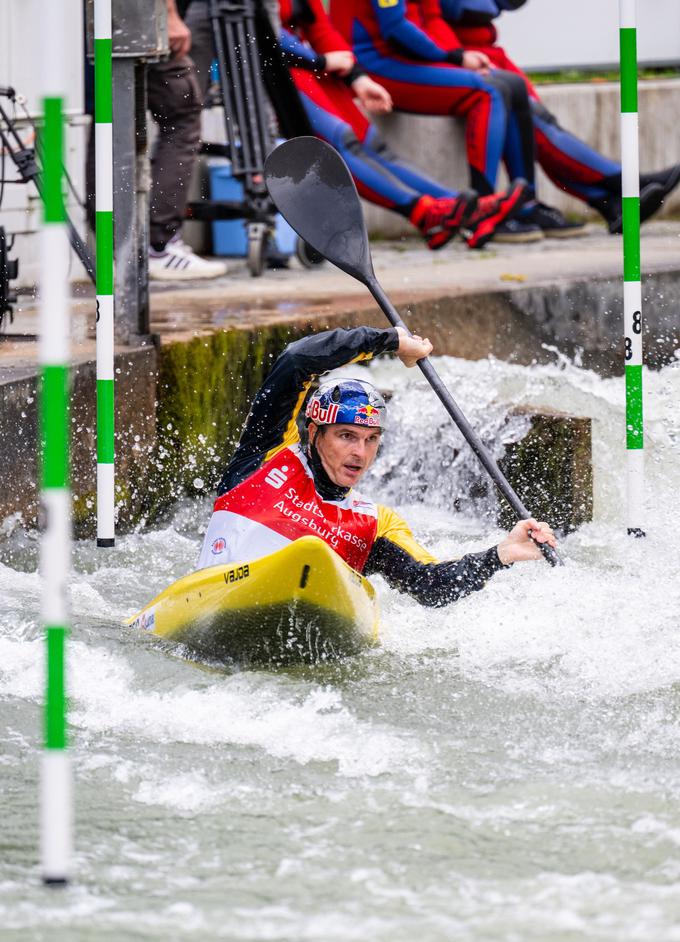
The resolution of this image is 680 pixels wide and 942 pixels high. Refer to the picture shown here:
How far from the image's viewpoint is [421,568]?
485 cm

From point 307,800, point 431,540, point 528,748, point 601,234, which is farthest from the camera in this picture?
point 601,234

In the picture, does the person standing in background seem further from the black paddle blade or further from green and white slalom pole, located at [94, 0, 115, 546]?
green and white slalom pole, located at [94, 0, 115, 546]

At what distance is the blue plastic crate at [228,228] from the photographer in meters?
9.59

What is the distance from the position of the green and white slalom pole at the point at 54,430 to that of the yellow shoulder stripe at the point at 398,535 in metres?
2.00

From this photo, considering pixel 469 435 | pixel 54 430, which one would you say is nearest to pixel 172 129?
pixel 469 435

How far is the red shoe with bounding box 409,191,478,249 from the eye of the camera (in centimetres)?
870

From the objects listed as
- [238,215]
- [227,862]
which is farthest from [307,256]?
[227,862]

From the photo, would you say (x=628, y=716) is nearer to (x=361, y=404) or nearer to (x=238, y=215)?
(x=361, y=404)

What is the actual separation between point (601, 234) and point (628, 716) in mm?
6718

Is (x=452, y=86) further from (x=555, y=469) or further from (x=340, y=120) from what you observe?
(x=555, y=469)

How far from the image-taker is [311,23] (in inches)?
344

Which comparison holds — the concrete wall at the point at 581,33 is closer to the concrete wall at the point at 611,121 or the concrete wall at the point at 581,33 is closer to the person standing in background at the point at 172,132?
the concrete wall at the point at 611,121

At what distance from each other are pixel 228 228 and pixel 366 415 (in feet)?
17.6

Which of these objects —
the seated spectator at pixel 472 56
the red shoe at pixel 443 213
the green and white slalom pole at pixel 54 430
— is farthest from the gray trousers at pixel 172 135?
the green and white slalom pole at pixel 54 430
